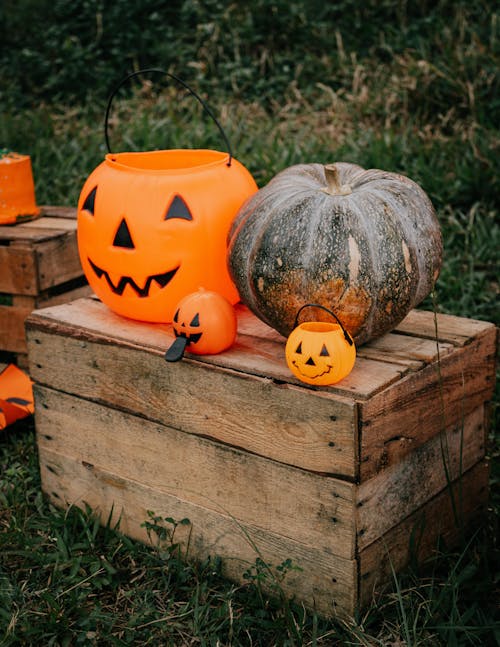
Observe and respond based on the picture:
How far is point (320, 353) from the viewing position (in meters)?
1.93

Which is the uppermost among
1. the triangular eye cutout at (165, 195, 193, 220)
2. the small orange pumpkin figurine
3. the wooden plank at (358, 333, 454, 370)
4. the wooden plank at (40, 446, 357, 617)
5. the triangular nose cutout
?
the triangular eye cutout at (165, 195, 193, 220)

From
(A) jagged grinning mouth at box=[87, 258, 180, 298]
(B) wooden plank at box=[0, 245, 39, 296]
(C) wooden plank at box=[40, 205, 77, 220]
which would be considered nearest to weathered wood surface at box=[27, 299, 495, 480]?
(A) jagged grinning mouth at box=[87, 258, 180, 298]

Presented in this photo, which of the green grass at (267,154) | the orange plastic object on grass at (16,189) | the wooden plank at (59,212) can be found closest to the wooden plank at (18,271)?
the orange plastic object on grass at (16,189)

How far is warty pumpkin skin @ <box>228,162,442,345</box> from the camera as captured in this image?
2.04m

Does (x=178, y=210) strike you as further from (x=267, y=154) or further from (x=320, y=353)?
(x=267, y=154)

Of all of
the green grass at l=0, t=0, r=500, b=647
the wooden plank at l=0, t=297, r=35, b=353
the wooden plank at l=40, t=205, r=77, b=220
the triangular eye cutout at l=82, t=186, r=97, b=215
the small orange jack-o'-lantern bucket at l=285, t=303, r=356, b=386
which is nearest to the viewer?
the small orange jack-o'-lantern bucket at l=285, t=303, r=356, b=386

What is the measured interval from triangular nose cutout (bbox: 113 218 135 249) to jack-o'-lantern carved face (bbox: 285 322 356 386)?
2.21 feet

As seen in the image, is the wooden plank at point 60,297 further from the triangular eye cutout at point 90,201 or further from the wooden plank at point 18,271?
the triangular eye cutout at point 90,201

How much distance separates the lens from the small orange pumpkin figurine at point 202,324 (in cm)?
219

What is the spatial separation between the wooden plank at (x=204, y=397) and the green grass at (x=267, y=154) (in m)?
0.38

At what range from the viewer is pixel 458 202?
437 centimetres

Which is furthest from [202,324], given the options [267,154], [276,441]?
[267,154]

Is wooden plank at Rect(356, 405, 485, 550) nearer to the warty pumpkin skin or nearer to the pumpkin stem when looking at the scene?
the warty pumpkin skin

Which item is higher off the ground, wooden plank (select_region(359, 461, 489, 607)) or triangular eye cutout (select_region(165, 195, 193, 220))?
triangular eye cutout (select_region(165, 195, 193, 220))
